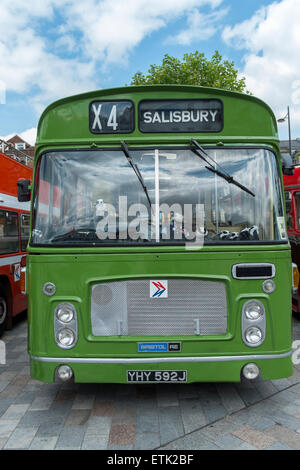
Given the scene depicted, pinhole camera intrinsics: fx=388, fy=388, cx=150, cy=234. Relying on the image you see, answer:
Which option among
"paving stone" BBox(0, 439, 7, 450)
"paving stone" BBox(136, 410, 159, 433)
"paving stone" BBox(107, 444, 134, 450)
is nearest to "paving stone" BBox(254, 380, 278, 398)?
"paving stone" BBox(136, 410, 159, 433)

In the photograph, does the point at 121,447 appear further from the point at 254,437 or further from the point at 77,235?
the point at 77,235

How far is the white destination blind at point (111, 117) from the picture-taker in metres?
3.70

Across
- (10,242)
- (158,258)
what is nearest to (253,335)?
(158,258)

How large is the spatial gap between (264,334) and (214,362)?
1.73ft

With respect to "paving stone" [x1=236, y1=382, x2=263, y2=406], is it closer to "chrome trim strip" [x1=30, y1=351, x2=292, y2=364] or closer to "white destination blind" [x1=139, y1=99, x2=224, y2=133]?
"chrome trim strip" [x1=30, y1=351, x2=292, y2=364]

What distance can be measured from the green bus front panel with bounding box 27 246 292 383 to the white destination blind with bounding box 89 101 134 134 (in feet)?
3.94

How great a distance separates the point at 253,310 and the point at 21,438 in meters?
2.35

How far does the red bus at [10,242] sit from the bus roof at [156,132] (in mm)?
3475

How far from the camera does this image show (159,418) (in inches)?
146

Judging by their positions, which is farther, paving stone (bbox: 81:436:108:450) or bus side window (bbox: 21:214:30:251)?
bus side window (bbox: 21:214:30:251)

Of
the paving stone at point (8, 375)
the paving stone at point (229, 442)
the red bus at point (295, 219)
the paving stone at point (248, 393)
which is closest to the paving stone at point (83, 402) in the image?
the paving stone at point (8, 375)

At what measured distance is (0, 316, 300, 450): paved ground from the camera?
3309 millimetres

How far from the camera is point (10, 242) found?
704cm
